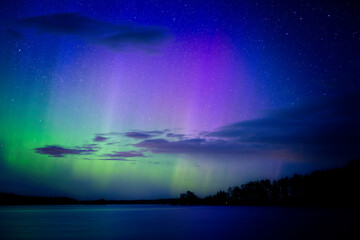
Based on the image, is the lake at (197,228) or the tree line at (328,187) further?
the tree line at (328,187)

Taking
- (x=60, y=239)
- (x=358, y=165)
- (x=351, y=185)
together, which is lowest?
(x=60, y=239)

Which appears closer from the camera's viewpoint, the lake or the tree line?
the lake

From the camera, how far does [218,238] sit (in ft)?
107

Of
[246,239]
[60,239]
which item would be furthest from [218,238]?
[60,239]

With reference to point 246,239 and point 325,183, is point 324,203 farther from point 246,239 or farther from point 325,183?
point 246,239

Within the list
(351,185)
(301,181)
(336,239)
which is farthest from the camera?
(301,181)

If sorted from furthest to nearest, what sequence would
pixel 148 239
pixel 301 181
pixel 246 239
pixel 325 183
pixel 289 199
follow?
pixel 289 199
pixel 301 181
pixel 325 183
pixel 148 239
pixel 246 239

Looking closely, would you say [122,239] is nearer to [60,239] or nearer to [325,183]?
[60,239]

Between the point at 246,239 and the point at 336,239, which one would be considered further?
the point at 246,239

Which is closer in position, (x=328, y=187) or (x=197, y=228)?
(x=197, y=228)

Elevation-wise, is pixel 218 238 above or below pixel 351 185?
below

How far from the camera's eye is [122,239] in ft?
112

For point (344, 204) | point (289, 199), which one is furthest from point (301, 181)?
point (344, 204)

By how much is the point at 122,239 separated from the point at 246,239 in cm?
1382
